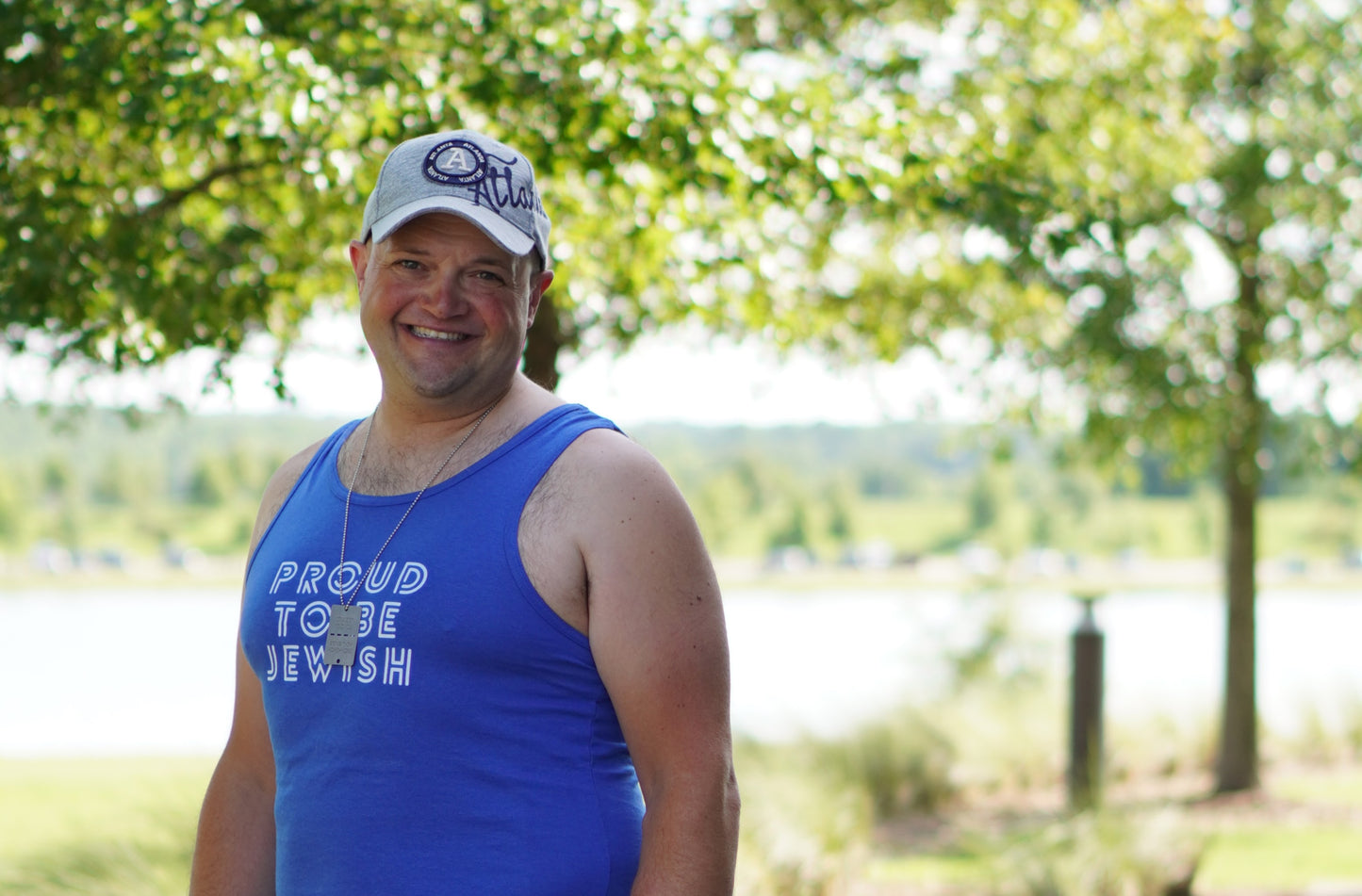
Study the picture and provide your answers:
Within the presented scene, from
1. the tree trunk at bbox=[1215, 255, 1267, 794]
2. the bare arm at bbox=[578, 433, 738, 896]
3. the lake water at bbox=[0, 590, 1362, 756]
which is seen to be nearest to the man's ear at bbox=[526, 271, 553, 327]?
the bare arm at bbox=[578, 433, 738, 896]

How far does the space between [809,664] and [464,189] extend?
21026 mm

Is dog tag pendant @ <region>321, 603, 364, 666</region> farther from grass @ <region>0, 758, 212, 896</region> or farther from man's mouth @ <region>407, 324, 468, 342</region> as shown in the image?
grass @ <region>0, 758, 212, 896</region>

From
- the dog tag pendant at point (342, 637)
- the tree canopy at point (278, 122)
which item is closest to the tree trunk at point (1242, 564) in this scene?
the tree canopy at point (278, 122)

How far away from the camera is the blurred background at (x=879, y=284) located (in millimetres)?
3697

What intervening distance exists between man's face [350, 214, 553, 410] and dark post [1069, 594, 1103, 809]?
23.1 ft

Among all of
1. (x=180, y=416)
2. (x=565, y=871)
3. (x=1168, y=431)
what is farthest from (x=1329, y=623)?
(x=565, y=871)

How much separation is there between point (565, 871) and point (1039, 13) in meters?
6.15

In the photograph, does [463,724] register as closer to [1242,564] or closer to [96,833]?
[96,833]

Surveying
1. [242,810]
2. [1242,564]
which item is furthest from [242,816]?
[1242,564]

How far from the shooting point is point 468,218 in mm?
1824

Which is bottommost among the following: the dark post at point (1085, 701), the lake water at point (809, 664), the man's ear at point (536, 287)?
the lake water at point (809, 664)

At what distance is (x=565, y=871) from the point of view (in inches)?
67.6

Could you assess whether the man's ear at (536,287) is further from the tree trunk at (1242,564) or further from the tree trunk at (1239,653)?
the tree trunk at (1239,653)

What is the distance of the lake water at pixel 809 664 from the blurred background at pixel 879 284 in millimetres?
109
